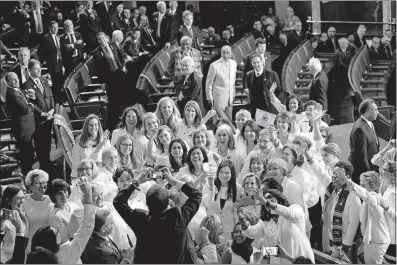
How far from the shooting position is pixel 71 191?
9672 millimetres

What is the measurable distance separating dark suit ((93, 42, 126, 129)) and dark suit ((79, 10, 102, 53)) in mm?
978

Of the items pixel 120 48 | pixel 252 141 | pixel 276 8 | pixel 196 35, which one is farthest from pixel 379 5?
pixel 252 141

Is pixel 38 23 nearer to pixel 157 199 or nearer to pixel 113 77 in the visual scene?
pixel 113 77

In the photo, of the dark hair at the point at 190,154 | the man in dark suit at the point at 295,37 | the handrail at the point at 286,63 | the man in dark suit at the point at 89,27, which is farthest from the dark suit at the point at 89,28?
the dark hair at the point at 190,154

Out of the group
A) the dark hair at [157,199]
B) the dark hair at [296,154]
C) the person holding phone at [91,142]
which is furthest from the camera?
the person holding phone at [91,142]

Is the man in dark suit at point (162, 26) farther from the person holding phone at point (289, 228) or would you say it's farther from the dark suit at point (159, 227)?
the dark suit at point (159, 227)

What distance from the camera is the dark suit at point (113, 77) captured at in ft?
44.3

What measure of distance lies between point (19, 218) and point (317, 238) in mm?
3006

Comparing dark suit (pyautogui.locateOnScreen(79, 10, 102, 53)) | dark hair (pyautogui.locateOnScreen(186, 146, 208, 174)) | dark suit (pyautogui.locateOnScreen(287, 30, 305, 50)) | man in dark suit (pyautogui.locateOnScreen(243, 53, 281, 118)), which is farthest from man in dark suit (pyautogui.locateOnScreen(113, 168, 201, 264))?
dark suit (pyautogui.locateOnScreen(287, 30, 305, 50))

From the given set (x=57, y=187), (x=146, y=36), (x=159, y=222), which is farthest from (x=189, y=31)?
(x=159, y=222)

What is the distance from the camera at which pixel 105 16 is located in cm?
1535

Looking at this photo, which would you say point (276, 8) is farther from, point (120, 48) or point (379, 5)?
point (120, 48)

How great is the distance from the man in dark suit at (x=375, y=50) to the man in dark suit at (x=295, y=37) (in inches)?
42.2

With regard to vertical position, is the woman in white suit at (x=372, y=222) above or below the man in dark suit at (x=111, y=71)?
below
